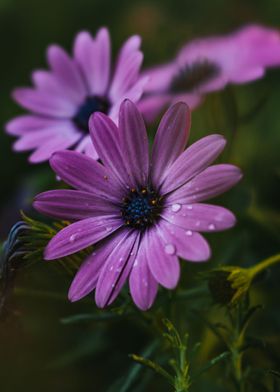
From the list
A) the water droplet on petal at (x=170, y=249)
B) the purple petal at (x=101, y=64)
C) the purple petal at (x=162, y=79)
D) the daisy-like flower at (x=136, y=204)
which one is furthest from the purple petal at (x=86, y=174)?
the purple petal at (x=162, y=79)

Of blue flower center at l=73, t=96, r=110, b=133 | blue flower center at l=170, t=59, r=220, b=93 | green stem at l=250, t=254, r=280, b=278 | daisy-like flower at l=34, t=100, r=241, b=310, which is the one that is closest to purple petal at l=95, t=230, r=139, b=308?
daisy-like flower at l=34, t=100, r=241, b=310

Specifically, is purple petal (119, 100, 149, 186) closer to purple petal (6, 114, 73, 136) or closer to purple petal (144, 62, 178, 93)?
purple petal (6, 114, 73, 136)

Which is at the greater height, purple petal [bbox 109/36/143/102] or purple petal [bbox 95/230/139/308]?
purple petal [bbox 109/36/143/102]

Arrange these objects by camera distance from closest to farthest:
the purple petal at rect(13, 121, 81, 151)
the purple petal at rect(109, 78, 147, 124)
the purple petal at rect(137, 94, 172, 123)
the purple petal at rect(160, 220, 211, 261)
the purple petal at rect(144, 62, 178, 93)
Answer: the purple petal at rect(160, 220, 211, 261) → the purple petal at rect(109, 78, 147, 124) → the purple petal at rect(13, 121, 81, 151) → the purple petal at rect(137, 94, 172, 123) → the purple petal at rect(144, 62, 178, 93)

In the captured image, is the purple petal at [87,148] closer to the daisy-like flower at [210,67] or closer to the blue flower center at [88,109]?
the blue flower center at [88,109]

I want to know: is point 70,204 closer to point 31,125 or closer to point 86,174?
point 86,174

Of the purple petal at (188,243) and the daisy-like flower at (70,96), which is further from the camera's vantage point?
the daisy-like flower at (70,96)

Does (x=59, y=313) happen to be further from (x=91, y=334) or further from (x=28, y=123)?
(x=28, y=123)

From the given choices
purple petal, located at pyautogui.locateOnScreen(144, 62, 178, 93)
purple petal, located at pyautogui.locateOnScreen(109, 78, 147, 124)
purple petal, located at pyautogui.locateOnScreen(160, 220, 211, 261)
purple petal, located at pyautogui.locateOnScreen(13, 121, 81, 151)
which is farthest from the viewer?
purple petal, located at pyautogui.locateOnScreen(144, 62, 178, 93)
